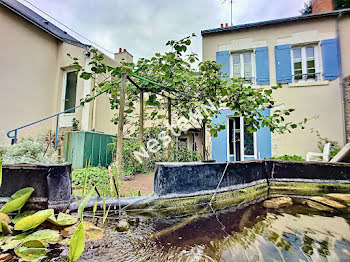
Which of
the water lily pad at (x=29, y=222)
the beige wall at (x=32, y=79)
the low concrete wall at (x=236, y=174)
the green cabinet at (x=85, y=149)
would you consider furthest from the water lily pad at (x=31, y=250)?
the beige wall at (x=32, y=79)

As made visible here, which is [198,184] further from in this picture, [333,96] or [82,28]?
[82,28]

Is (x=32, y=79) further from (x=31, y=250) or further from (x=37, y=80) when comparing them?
(x=31, y=250)

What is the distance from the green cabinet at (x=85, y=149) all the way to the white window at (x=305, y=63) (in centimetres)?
658

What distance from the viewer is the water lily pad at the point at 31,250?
102 centimetres

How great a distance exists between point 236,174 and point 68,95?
6.43 meters

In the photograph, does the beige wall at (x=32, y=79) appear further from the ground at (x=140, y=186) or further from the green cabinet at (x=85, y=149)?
the ground at (x=140, y=186)

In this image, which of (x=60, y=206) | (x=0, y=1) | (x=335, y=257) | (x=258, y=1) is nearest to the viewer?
(x=335, y=257)

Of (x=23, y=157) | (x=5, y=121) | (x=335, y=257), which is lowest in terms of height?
(x=335, y=257)

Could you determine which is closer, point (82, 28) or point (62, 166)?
point (62, 166)

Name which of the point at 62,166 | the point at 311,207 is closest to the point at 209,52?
the point at 311,207

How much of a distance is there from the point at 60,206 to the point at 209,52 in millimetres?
7034

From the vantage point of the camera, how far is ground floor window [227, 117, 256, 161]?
253 inches

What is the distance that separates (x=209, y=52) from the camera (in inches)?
278

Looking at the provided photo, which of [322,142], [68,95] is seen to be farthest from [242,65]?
[68,95]
